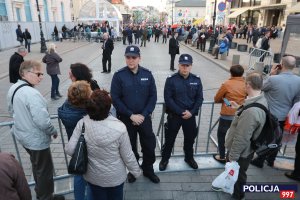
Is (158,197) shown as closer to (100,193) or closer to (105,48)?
(100,193)

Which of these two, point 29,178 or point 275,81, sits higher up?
point 275,81

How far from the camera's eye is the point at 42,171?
325cm

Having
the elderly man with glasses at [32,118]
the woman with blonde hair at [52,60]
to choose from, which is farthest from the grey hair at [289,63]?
the woman with blonde hair at [52,60]

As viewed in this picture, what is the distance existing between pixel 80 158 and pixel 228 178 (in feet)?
6.86

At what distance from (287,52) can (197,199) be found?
845 cm

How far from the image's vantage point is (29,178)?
4.14m

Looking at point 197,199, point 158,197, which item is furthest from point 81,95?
point 197,199

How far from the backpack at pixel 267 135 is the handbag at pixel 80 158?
1.91 meters

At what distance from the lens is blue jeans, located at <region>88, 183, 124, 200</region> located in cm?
276

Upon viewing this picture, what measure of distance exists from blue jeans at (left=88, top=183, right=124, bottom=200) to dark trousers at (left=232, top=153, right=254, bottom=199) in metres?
1.66

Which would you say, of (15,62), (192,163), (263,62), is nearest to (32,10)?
(15,62)

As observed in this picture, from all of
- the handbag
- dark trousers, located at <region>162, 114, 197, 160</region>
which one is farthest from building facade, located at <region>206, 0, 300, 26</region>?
the handbag

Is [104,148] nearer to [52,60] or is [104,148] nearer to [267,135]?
[267,135]

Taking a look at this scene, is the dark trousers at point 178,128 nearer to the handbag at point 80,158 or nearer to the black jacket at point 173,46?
the handbag at point 80,158
